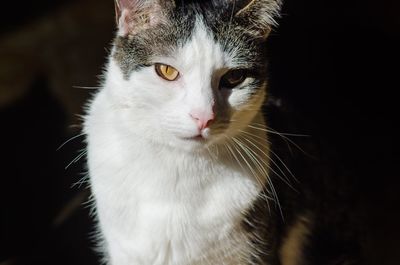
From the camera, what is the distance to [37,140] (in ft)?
6.64

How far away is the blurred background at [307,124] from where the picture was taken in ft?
5.89

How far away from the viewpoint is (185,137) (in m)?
1.15

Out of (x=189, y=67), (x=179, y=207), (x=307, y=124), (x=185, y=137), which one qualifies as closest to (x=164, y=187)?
(x=179, y=207)

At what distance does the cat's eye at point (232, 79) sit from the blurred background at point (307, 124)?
0.50 meters

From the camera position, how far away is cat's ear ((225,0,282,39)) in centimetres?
120

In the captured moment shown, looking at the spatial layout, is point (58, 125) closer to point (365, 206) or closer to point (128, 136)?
point (128, 136)

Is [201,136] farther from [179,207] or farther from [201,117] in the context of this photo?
[179,207]

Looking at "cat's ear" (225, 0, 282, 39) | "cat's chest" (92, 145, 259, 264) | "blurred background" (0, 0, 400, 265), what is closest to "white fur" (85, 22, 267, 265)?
"cat's chest" (92, 145, 259, 264)

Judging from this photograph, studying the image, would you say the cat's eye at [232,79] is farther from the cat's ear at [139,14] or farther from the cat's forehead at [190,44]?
the cat's ear at [139,14]

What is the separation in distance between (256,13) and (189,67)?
179mm

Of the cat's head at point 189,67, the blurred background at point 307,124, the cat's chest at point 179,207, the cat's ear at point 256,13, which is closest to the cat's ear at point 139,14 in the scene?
the cat's head at point 189,67

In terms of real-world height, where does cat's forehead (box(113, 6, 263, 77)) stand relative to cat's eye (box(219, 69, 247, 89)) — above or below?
above

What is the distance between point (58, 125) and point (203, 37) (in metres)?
1.03

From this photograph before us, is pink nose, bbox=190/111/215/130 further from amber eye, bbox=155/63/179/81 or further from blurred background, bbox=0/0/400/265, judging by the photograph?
blurred background, bbox=0/0/400/265
